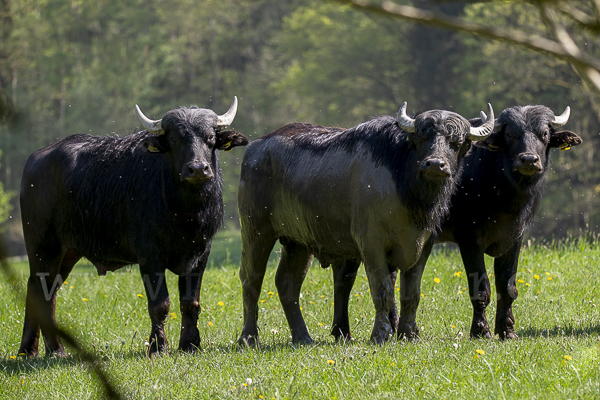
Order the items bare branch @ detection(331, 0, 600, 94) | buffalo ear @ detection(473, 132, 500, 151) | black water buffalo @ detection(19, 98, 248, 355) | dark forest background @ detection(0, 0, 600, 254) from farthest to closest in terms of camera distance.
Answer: dark forest background @ detection(0, 0, 600, 254)
buffalo ear @ detection(473, 132, 500, 151)
black water buffalo @ detection(19, 98, 248, 355)
bare branch @ detection(331, 0, 600, 94)

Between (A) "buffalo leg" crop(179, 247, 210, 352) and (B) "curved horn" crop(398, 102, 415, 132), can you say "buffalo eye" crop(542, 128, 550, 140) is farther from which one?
(A) "buffalo leg" crop(179, 247, 210, 352)

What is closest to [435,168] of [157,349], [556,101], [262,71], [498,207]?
[498,207]

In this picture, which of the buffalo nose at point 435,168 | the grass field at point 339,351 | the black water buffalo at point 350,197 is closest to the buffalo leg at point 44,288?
the grass field at point 339,351

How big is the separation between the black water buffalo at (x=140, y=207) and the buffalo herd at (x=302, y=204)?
0.04ft

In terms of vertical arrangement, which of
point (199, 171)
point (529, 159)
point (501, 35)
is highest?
point (501, 35)

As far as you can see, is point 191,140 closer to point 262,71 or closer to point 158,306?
point 158,306

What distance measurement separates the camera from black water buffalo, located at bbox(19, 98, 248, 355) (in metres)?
6.95

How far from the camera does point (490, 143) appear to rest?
7281mm

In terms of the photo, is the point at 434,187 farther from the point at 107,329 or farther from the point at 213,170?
the point at 107,329

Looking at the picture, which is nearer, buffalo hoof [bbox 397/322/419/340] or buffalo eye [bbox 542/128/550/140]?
buffalo hoof [bbox 397/322/419/340]

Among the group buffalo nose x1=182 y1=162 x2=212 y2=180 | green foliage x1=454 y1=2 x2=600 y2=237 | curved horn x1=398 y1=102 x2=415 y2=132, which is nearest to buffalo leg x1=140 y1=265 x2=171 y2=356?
buffalo nose x1=182 y1=162 x2=212 y2=180

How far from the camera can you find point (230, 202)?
47094mm

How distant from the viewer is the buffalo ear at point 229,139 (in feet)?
23.6

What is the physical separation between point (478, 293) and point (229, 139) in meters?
2.73
